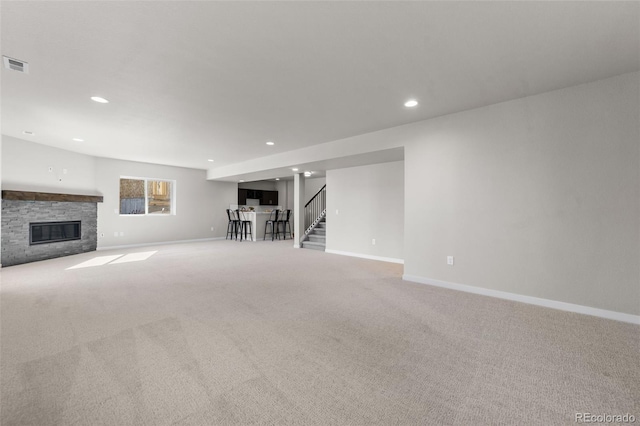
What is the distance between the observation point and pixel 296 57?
97.7 inches

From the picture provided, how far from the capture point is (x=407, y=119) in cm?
416

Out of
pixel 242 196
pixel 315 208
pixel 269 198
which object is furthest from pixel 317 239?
pixel 269 198

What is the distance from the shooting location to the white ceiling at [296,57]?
1.92 metres

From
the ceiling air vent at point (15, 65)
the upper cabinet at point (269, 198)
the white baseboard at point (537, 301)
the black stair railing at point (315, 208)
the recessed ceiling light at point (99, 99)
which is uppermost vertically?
the recessed ceiling light at point (99, 99)

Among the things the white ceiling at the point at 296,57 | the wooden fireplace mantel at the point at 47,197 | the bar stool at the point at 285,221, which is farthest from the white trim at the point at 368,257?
the wooden fireplace mantel at the point at 47,197

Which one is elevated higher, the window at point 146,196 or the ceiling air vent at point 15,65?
the ceiling air vent at point 15,65

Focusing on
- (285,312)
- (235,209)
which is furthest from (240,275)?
(235,209)

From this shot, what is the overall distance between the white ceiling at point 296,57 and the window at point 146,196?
4.03 metres

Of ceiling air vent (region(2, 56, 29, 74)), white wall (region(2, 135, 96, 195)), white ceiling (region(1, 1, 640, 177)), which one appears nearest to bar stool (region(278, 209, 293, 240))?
white wall (region(2, 135, 96, 195))

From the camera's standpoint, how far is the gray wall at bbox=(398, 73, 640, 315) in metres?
2.80

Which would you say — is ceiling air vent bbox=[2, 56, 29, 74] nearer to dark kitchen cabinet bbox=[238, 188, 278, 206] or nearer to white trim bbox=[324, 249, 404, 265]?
white trim bbox=[324, 249, 404, 265]

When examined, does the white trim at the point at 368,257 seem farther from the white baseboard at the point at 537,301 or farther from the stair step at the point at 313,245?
the white baseboard at the point at 537,301

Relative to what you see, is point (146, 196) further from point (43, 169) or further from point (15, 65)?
point (15, 65)

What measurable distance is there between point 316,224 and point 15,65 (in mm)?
7001
